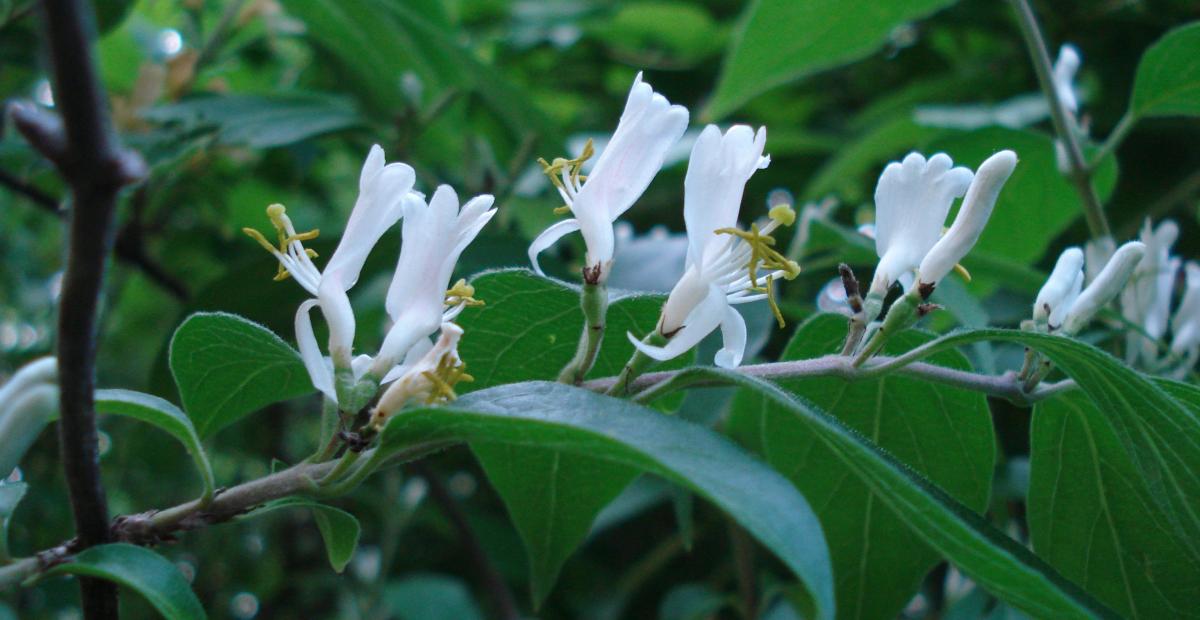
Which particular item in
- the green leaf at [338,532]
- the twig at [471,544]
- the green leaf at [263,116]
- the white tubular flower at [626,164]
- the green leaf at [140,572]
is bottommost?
the twig at [471,544]

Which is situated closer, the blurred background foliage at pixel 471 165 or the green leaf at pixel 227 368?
the green leaf at pixel 227 368

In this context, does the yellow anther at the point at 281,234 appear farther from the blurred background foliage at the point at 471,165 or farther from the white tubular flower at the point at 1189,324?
the white tubular flower at the point at 1189,324

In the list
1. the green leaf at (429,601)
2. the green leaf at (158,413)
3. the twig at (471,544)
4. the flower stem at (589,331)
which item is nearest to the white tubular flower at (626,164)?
the flower stem at (589,331)

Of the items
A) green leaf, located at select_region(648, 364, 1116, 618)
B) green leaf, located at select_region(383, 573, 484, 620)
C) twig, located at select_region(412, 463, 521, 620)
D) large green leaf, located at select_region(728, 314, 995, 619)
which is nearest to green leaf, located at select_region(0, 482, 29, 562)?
green leaf, located at select_region(648, 364, 1116, 618)

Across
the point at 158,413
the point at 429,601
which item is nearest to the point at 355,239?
the point at 158,413

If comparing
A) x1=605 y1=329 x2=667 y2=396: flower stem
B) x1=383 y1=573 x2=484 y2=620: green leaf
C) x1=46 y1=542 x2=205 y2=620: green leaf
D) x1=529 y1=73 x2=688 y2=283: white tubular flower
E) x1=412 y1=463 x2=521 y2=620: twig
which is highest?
x1=529 y1=73 x2=688 y2=283: white tubular flower

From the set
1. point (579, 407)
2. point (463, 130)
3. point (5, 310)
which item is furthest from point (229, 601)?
point (579, 407)

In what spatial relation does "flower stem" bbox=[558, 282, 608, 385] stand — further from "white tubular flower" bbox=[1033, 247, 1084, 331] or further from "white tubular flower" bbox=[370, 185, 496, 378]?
"white tubular flower" bbox=[1033, 247, 1084, 331]
